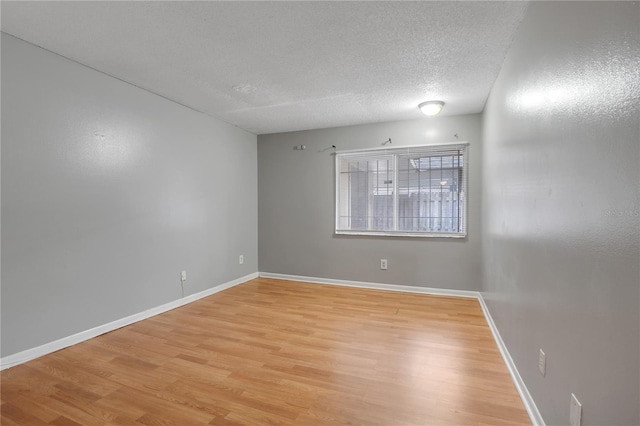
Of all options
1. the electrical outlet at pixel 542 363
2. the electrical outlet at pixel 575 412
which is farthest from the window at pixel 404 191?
the electrical outlet at pixel 575 412

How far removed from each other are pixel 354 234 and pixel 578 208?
3.40m

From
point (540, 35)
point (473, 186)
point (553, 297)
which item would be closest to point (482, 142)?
point (473, 186)

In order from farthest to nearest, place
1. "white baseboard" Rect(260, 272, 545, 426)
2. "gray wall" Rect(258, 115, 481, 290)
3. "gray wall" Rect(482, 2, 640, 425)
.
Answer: "gray wall" Rect(258, 115, 481, 290) < "white baseboard" Rect(260, 272, 545, 426) < "gray wall" Rect(482, 2, 640, 425)

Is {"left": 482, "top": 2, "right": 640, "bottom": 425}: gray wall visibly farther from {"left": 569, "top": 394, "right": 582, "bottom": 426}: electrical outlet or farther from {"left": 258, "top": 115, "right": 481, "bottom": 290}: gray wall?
{"left": 258, "top": 115, "right": 481, "bottom": 290}: gray wall

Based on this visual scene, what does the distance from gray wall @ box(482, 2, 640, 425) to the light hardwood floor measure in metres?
0.47

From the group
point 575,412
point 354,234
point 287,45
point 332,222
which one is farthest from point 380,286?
point 287,45

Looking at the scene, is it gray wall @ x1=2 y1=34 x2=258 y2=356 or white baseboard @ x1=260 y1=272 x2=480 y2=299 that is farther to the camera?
white baseboard @ x1=260 y1=272 x2=480 y2=299

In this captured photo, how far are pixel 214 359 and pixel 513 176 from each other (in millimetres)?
2631

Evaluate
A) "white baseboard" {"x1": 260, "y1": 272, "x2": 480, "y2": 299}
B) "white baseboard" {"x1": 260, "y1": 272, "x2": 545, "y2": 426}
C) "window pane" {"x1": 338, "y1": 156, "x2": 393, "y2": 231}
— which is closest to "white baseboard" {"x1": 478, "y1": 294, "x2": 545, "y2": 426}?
"white baseboard" {"x1": 260, "y1": 272, "x2": 545, "y2": 426}

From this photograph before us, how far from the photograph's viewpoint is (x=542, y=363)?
1474mm

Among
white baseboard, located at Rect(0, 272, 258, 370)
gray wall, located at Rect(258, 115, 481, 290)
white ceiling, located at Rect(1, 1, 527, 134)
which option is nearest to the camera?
white ceiling, located at Rect(1, 1, 527, 134)

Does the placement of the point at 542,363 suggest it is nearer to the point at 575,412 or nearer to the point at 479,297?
the point at 575,412

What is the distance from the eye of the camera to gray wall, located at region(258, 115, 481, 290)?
392 cm

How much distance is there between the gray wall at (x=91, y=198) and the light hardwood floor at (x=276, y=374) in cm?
43
